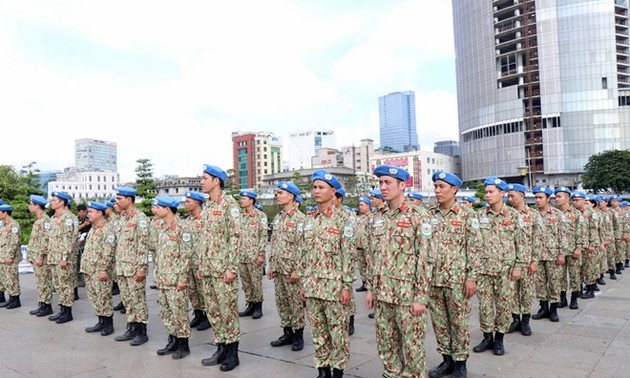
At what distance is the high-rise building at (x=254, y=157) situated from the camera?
4006 inches

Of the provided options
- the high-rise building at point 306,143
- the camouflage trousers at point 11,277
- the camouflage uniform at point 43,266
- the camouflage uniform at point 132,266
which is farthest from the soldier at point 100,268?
the high-rise building at point 306,143

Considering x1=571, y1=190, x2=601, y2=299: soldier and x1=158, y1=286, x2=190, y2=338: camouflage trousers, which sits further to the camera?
x1=571, y1=190, x2=601, y2=299: soldier

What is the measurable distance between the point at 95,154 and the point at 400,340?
6614 inches

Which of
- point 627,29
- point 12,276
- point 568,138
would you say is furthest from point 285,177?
point 12,276

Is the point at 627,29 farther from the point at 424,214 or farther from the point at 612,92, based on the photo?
the point at 424,214

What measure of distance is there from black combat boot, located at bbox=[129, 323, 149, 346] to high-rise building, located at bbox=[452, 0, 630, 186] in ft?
180

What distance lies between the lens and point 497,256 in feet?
17.3

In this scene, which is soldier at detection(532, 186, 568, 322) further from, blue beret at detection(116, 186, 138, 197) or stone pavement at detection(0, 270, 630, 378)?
blue beret at detection(116, 186, 138, 197)

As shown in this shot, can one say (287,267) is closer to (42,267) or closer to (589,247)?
(42,267)

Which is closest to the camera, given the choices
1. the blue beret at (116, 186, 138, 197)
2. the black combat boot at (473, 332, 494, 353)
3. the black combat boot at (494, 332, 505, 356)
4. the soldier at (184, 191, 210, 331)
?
the black combat boot at (494, 332, 505, 356)

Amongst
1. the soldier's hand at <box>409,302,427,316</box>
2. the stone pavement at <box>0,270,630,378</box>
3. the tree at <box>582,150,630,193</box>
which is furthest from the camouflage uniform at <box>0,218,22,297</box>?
the tree at <box>582,150,630,193</box>

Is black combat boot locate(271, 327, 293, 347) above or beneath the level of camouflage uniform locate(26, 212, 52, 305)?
beneath

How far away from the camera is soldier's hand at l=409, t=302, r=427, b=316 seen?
3607 millimetres

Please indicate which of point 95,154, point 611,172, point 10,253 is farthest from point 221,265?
point 95,154
